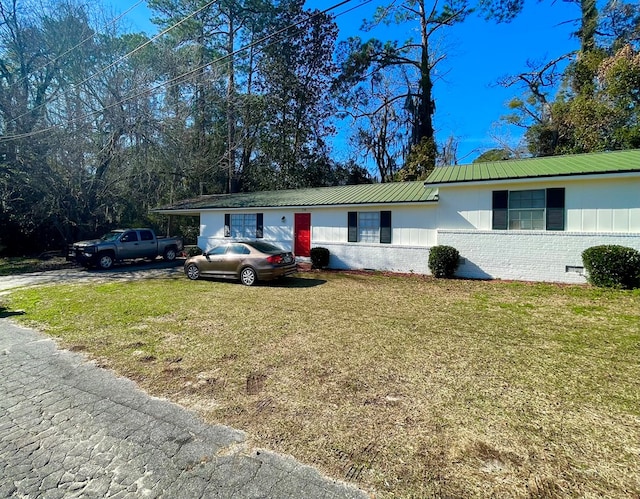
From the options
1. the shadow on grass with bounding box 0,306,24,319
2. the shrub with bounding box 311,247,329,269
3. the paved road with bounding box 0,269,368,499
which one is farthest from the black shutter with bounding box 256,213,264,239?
the paved road with bounding box 0,269,368,499

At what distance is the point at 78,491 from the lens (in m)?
2.34

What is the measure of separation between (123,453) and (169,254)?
1684 centimetres

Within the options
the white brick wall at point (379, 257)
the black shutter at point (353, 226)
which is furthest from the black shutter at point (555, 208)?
the black shutter at point (353, 226)

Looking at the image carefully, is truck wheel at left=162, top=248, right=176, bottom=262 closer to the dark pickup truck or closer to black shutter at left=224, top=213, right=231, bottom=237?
the dark pickup truck

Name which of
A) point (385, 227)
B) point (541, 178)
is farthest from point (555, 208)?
point (385, 227)

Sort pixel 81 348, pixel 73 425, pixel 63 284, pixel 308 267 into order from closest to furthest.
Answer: pixel 73 425
pixel 81 348
pixel 63 284
pixel 308 267

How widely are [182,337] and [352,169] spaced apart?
86.7 ft

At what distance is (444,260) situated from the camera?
11742 millimetres

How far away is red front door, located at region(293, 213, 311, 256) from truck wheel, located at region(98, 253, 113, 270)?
859 centimetres

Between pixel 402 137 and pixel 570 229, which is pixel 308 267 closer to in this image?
pixel 570 229

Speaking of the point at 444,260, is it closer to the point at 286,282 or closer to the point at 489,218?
the point at 489,218

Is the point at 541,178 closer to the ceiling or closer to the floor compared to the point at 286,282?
closer to the ceiling

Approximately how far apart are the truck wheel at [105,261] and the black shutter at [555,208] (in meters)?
17.8

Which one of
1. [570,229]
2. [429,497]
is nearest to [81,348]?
[429,497]
